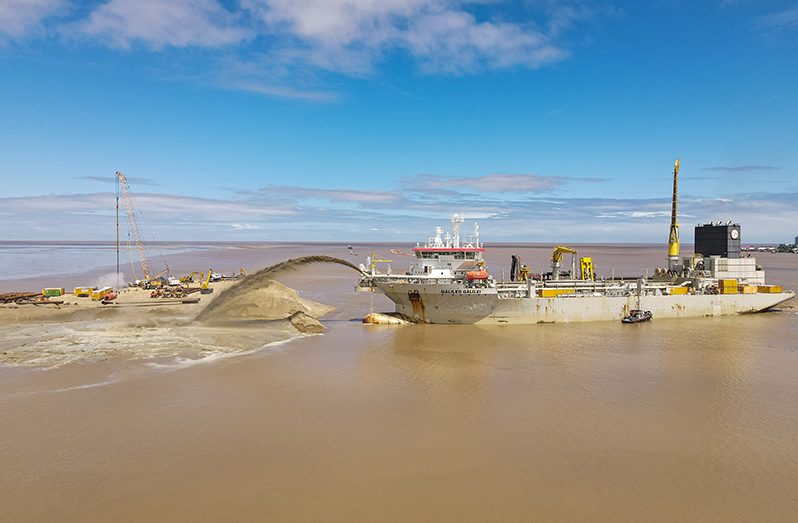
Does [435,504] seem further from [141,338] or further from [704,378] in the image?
[141,338]

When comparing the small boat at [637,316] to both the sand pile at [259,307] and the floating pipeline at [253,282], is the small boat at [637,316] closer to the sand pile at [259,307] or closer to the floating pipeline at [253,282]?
the floating pipeline at [253,282]

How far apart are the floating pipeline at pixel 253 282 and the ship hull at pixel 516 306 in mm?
5129

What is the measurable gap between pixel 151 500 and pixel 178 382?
10415 millimetres

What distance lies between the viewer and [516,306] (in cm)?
3709

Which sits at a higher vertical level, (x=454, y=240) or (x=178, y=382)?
(x=454, y=240)

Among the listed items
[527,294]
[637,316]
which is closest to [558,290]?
[527,294]

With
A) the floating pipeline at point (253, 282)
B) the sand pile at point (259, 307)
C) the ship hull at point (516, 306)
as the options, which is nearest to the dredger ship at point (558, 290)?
the ship hull at point (516, 306)

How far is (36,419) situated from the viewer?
1784 cm

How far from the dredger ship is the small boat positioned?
0.36m

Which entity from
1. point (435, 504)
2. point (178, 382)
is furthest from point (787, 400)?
point (178, 382)

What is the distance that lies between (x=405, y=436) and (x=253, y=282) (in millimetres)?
28328

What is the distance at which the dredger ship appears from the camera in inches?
1430

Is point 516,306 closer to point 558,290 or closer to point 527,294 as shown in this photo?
point 527,294

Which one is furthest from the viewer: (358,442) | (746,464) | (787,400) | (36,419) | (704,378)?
(704,378)
